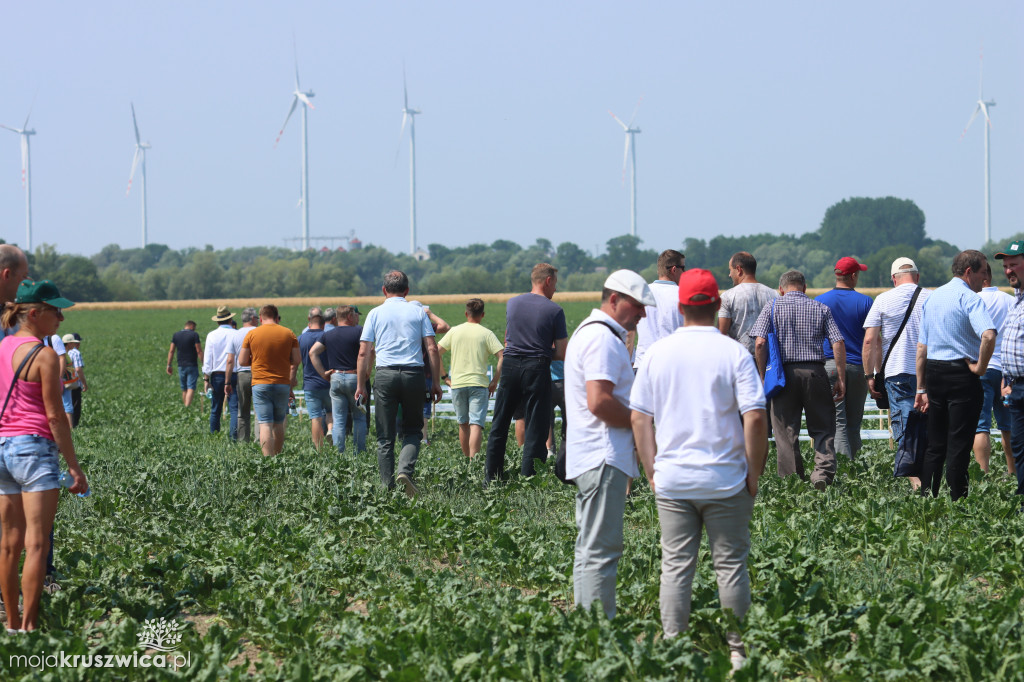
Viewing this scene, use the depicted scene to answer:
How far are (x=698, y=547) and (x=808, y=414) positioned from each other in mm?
4054

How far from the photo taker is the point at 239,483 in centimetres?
939

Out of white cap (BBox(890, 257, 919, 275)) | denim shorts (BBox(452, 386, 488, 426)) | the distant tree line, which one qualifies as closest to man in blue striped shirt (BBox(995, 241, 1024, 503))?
Result: white cap (BBox(890, 257, 919, 275))

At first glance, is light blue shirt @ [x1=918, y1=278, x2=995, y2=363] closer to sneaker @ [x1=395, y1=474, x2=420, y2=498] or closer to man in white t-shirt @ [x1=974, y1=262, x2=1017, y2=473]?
man in white t-shirt @ [x1=974, y1=262, x2=1017, y2=473]

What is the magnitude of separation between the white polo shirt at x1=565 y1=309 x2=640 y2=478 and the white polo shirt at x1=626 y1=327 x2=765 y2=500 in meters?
0.29

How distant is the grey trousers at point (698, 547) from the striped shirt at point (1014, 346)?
312cm

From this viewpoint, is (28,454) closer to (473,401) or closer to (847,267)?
(473,401)

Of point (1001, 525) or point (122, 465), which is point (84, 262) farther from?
point (1001, 525)

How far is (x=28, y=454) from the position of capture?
522cm

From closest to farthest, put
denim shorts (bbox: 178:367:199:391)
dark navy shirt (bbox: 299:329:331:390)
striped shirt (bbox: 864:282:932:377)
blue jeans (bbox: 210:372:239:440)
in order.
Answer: striped shirt (bbox: 864:282:932:377), dark navy shirt (bbox: 299:329:331:390), blue jeans (bbox: 210:372:239:440), denim shorts (bbox: 178:367:199:391)

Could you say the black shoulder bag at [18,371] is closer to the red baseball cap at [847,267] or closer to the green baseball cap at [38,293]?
the green baseball cap at [38,293]

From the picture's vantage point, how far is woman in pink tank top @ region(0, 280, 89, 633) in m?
5.22

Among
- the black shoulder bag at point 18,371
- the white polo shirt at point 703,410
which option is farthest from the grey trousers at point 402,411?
the white polo shirt at point 703,410

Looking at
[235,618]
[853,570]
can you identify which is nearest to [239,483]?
[235,618]

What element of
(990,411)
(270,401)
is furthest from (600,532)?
(270,401)
